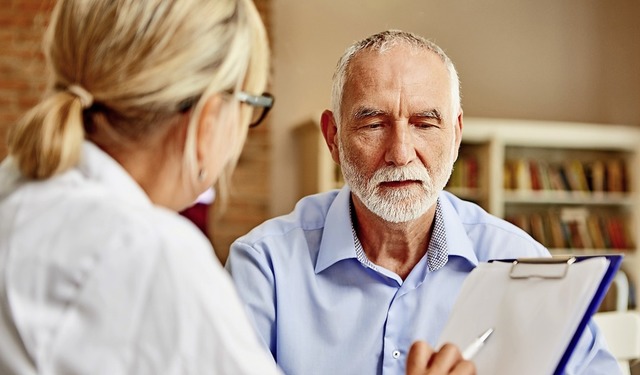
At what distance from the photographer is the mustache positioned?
68.0 inches

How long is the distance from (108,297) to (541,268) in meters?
0.73

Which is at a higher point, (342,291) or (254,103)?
(254,103)

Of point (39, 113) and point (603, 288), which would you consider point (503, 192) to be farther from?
point (39, 113)

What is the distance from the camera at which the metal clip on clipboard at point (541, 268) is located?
1.32m

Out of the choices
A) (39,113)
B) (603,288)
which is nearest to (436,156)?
(603,288)

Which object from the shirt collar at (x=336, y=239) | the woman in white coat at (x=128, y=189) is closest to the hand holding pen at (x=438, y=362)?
the woman in white coat at (x=128, y=189)

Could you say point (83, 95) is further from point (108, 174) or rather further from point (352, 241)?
point (352, 241)

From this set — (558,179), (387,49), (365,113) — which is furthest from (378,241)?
(558,179)

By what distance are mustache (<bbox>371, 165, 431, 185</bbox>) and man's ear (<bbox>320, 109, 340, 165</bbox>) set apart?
7.1 inches

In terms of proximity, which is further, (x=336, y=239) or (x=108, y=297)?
(x=336, y=239)

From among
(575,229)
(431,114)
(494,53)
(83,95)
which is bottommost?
(575,229)

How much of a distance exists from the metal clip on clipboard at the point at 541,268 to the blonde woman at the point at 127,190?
1.67ft

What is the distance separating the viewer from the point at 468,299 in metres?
1.42

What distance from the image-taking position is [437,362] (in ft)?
3.85
